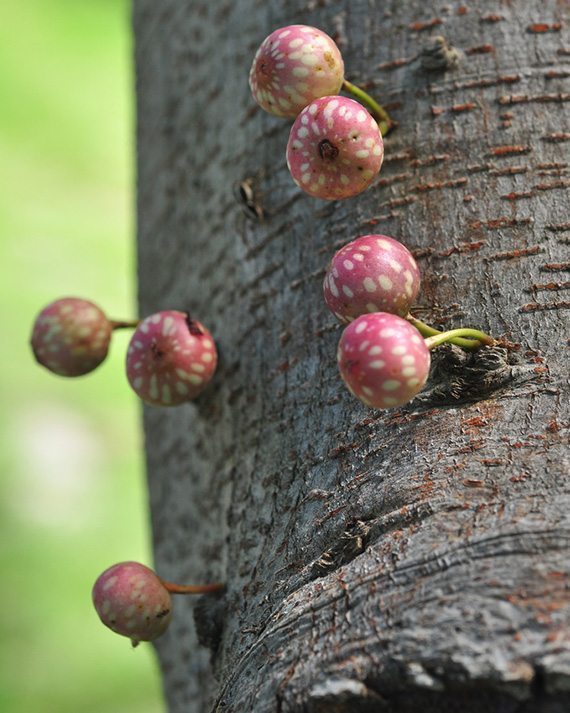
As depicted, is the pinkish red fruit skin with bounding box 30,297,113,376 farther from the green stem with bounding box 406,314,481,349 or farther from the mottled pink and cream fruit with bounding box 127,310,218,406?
the green stem with bounding box 406,314,481,349

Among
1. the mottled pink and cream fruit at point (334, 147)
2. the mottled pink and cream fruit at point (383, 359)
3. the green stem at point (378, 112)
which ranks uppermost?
the green stem at point (378, 112)

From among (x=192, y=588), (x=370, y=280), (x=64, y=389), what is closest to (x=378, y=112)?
(x=370, y=280)

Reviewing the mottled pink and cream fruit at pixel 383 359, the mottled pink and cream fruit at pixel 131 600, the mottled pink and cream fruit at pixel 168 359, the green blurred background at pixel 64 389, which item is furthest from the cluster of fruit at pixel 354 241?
the green blurred background at pixel 64 389

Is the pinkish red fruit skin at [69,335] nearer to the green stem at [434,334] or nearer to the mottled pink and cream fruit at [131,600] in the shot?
the mottled pink and cream fruit at [131,600]

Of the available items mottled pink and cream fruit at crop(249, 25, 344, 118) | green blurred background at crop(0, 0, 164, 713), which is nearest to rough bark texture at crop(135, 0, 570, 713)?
mottled pink and cream fruit at crop(249, 25, 344, 118)

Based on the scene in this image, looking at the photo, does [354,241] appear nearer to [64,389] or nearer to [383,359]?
[383,359]

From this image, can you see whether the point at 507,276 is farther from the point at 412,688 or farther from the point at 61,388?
the point at 61,388
